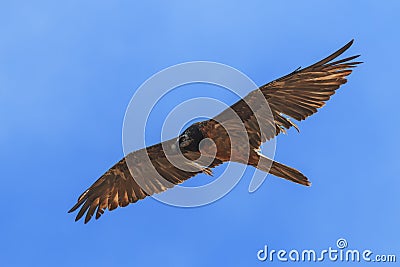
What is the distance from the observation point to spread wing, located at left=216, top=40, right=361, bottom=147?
49.7ft

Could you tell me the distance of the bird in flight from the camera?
1537cm

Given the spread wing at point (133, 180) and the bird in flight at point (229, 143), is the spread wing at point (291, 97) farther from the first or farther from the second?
the spread wing at point (133, 180)

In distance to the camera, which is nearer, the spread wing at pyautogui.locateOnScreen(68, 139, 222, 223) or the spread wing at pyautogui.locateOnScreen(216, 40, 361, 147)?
the spread wing at pyautogui.locateOnScreen(216, 40, 361, 147)

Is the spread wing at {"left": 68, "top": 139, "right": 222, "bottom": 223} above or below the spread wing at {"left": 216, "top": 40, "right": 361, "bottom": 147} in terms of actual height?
below

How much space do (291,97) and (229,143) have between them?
1765mm

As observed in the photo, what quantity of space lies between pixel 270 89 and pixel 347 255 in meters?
3.81

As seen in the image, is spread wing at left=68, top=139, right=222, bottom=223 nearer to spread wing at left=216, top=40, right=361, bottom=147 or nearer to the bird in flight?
the bird in flight

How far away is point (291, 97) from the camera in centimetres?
1573

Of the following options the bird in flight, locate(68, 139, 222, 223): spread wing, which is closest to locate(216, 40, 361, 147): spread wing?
the bird in flight

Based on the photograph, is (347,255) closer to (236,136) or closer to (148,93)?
(236,136)

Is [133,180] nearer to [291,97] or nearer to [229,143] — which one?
[229,143]

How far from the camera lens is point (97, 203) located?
1741cm

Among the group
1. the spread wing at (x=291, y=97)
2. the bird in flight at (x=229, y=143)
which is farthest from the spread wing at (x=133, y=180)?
the spread wing at (x=291, y=97)

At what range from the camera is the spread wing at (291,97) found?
49.7 feet
